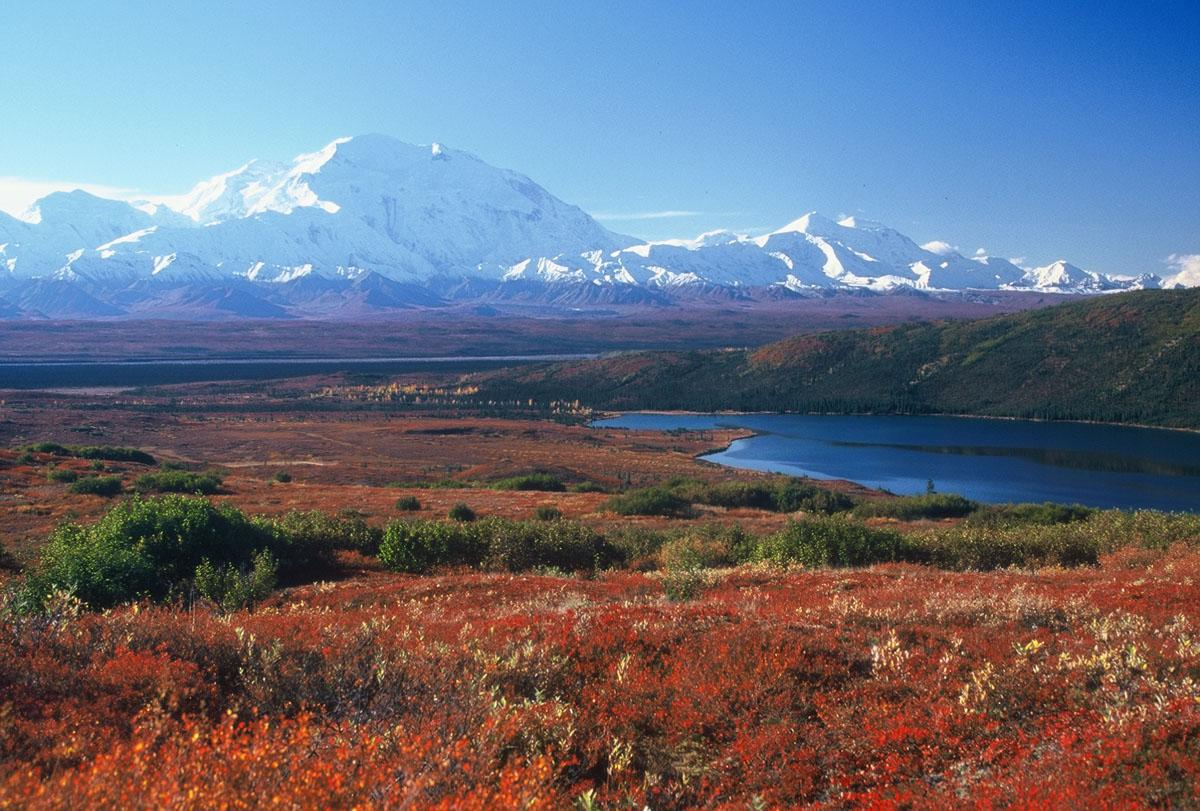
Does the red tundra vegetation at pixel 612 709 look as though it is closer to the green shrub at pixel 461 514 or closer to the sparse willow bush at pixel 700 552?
the sparse willow bush at pixel 700 552

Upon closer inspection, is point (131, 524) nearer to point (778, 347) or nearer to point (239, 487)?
point (239, 487)

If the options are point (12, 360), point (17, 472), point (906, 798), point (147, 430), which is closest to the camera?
point (906, 798)

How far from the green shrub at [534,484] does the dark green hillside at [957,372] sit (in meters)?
76.5

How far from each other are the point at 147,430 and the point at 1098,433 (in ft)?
345

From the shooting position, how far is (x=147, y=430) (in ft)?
278

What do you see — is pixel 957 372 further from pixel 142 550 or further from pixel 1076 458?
pixel 142 550

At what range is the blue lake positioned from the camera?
60.6m

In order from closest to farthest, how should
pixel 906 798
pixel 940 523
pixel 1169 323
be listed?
pixel 906 798, pixel 940 523, pixel 1169 323

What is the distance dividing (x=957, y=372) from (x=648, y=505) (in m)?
100.0

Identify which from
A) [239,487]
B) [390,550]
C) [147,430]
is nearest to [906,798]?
[390,550]

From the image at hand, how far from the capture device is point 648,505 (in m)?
37.4

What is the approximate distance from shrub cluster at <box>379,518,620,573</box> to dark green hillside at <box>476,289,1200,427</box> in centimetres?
9523

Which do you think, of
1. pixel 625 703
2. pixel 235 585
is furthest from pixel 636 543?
pixel 625 703

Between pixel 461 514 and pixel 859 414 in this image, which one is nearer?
pixel 461 514
